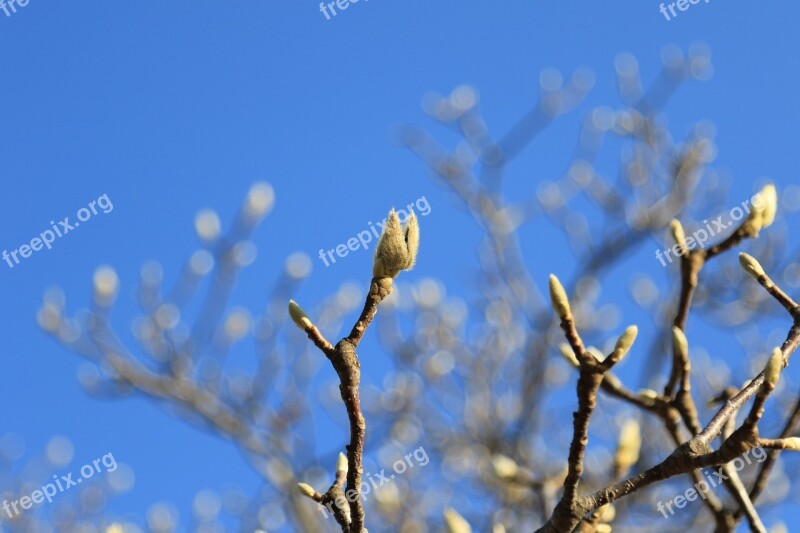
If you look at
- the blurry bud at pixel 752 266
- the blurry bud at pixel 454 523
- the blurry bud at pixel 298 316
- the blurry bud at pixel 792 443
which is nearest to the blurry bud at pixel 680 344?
the blurry bud at pixel 752 266

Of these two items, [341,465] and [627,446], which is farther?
[627,446]

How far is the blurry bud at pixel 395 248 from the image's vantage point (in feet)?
4.42

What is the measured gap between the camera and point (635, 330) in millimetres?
1342

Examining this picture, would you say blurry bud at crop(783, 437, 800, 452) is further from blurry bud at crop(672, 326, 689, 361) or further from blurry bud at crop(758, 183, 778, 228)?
blurry bud at crop(758, 183, 778, 228)

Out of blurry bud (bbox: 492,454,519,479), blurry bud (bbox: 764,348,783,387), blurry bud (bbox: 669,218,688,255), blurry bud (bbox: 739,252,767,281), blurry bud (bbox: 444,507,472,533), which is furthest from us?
blurry bud (bbox: 492,454,519,479)

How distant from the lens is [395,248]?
1.35 meters

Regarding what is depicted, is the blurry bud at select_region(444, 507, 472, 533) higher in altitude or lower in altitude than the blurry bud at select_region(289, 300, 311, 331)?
lower

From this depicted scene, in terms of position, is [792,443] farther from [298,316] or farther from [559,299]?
[298,316]

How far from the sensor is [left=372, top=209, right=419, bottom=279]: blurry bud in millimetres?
1348

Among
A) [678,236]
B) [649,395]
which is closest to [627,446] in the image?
[649,395]

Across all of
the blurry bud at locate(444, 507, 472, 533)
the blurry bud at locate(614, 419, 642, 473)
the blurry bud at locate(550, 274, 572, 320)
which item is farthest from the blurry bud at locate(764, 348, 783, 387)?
the blurry bud at locate(444, 507, 472, 533)

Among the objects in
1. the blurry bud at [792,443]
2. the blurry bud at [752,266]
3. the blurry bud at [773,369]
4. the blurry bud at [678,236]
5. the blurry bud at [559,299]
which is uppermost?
the blurry bud at [678,236]

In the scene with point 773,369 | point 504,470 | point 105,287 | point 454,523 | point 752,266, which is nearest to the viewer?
point 773,369

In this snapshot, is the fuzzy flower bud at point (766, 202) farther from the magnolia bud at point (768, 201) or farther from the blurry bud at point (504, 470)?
the blurry bud at point (504, 470)
